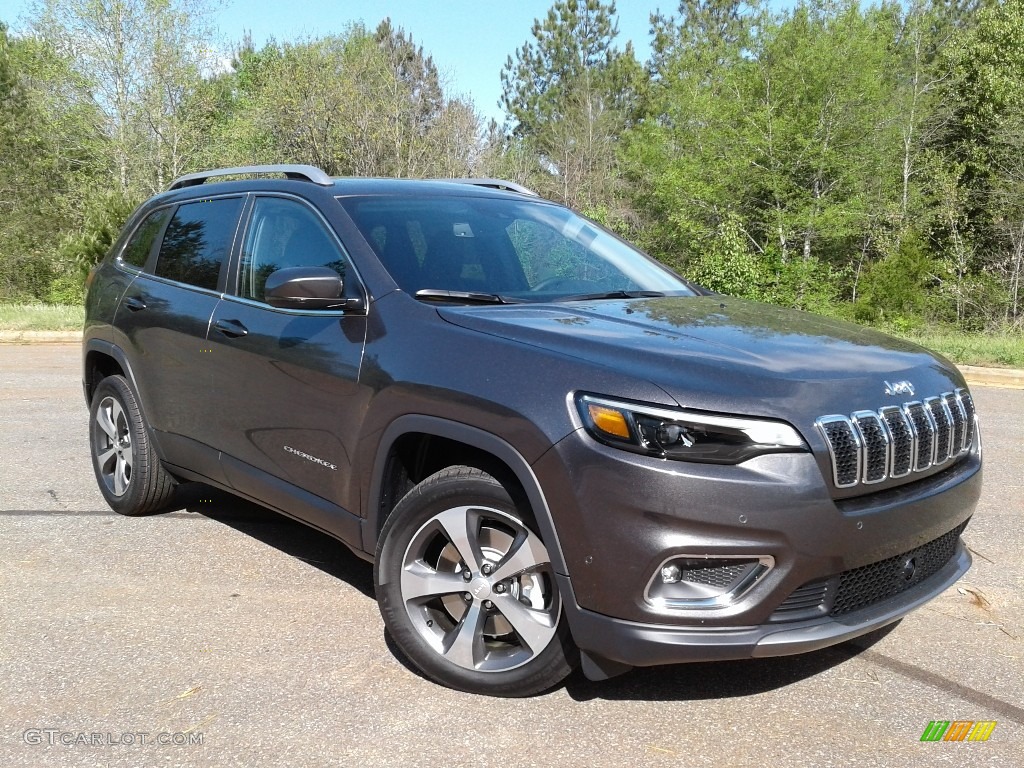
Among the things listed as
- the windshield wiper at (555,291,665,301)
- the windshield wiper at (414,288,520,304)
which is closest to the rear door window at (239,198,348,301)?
the windshield wiper at (414,288,520,304)

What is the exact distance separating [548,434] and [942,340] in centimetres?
1272

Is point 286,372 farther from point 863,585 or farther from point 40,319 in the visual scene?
point 40,319

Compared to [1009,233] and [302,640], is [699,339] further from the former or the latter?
[1009,233]

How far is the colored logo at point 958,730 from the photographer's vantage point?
2934mm

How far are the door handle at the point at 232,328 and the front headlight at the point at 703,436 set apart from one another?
2.05 m

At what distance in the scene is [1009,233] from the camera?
31.7 meters

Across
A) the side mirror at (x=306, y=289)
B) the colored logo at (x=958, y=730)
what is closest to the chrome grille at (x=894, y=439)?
the colored logo at (x=958, y=730)

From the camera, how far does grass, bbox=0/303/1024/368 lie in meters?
12.0

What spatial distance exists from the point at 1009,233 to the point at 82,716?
3422cm

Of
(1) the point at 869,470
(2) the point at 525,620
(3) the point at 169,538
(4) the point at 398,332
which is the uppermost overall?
(4) the point at 398,332

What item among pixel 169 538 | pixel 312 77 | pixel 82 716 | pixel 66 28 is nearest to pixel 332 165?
pixel 312 77

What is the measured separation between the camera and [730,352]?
119 inches

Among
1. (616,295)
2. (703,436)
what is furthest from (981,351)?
(703,436)

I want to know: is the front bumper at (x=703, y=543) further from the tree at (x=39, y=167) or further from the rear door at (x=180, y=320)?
the tree at (x=39, y=167)
